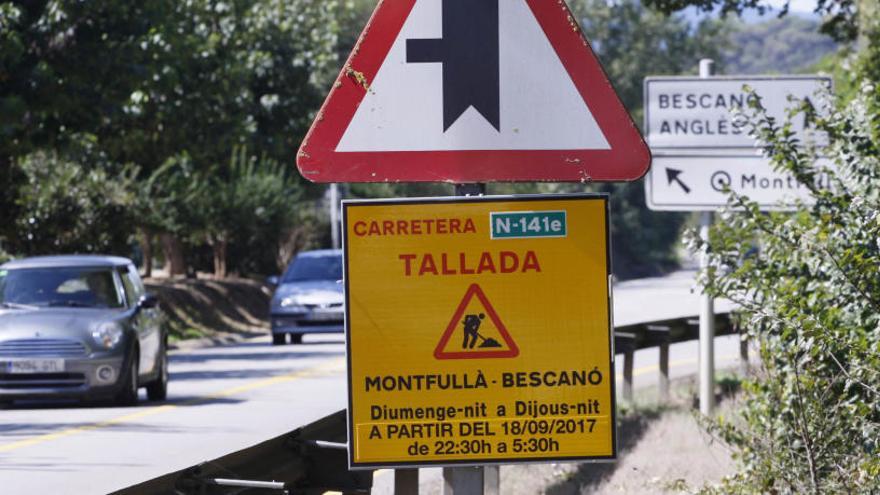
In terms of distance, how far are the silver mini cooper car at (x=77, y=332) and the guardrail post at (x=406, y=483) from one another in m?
8.98

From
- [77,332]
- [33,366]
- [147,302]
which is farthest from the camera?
[147,302]

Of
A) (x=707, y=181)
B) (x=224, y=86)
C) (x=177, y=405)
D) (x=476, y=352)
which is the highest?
(x=224, y=86)

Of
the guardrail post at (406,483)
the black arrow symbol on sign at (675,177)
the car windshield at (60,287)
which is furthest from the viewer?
the car windshield at (60,287)

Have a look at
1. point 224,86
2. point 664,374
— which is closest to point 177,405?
point 664,374

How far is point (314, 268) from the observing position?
30.9 metres

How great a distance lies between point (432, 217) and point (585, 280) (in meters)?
0.42

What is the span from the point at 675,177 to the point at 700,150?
30cm

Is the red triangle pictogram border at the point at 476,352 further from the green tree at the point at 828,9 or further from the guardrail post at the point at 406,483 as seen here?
the green tree at the point at 828,9

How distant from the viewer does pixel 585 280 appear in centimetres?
441

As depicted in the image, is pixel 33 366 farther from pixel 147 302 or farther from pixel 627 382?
pixel 627 382

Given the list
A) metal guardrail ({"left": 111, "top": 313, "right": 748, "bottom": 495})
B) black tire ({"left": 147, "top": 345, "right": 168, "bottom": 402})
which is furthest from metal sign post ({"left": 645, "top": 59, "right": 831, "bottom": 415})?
black tire ({"left": 147, "top": 345, "right": 168, "bottom": 402})

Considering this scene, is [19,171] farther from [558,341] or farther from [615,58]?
[615,58]

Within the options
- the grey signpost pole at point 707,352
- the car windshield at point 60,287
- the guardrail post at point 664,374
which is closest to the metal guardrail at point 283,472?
the grey signpost pole at point 707,352

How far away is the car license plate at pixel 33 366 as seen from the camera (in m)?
16.2
